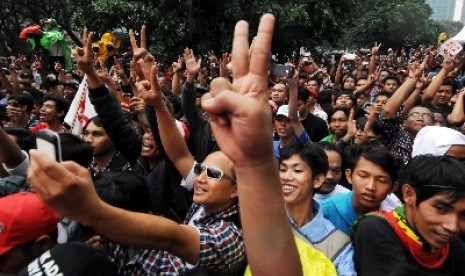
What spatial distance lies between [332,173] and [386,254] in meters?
1.64

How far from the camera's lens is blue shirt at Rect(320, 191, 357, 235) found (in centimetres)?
269

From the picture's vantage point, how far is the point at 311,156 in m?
2.70

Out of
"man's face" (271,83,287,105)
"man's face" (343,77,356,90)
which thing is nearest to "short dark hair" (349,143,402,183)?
"man's face" (271,83,287,105)

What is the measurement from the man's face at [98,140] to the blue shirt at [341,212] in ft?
5.42

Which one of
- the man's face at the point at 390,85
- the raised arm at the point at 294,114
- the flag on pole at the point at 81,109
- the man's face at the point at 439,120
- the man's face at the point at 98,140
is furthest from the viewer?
the man's face at the point at 390,85

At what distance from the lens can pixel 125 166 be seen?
344 centimetres

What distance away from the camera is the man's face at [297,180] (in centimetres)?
252

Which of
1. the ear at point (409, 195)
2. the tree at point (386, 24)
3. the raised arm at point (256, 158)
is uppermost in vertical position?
the raised arm at point (256, 158)

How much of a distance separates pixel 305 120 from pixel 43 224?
3.84 m

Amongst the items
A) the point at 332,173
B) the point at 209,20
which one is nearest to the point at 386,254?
the point at 332,173

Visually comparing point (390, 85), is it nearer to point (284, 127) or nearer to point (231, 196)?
point (284, 127)

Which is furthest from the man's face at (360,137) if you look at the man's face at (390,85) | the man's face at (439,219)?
the man's face at (390,85)

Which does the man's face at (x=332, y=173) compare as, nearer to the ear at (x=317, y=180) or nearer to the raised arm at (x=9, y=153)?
the ear at (x=317, y=180)

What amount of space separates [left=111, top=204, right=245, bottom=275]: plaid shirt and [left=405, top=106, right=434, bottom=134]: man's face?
275cm
